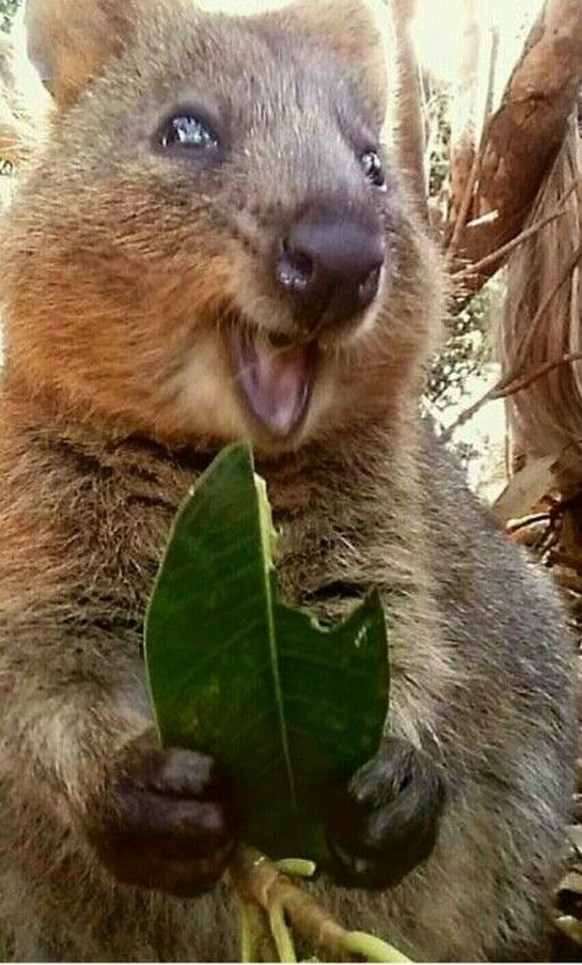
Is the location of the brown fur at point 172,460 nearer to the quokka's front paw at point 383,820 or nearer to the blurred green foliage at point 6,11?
the quokka's front paw at point 383,820

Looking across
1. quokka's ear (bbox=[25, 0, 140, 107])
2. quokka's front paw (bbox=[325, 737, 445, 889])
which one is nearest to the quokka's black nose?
quokka's front paw (bbox=[325, 737, 445, 889])

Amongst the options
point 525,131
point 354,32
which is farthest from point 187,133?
point 525,131

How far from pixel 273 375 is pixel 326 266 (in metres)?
0.24

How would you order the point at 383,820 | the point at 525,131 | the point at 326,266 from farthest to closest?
the point at 525,131
the point at 383,820
the point at 326,266

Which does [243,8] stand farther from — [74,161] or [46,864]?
[46,864]

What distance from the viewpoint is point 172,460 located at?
2455mm

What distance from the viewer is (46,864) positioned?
2463mm

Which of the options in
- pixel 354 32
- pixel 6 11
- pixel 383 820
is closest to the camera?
pixel 383 820

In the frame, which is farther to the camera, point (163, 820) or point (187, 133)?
point (187, 133)

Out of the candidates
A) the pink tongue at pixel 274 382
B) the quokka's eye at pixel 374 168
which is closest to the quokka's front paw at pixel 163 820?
the pink tongue at pixel 274 382

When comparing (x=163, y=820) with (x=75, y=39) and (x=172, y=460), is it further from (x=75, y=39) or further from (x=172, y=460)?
(x=75, y=39)

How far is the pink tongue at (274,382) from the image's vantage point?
223 centimetres

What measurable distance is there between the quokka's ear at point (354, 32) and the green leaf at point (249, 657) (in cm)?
144

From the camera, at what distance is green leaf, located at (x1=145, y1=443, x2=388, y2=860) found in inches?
65.2
